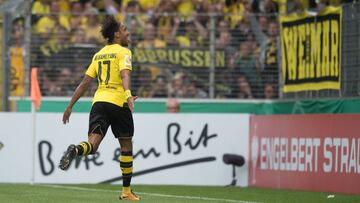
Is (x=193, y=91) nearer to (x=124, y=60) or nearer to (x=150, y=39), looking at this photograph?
(x=150, y=39)

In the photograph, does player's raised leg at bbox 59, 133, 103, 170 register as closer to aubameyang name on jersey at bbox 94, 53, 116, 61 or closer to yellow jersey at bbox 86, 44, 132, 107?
yellow jersey at bbox 86, 44, 132, 107

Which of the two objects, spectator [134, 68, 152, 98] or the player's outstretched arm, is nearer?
the player's outstretched arm

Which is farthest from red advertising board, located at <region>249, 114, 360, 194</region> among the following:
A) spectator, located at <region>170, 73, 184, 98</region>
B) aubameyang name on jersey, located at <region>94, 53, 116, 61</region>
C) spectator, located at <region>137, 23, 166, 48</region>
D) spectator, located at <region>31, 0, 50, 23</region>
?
spectator, located at <region>31, 0, 50, 23</region>

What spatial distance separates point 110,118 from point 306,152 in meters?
4.58

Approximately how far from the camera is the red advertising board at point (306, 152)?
47.8 feet

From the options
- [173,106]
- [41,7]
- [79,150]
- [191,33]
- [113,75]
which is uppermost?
[41,7]

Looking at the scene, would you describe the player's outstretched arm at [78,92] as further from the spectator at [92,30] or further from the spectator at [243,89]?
the spectator at [243,89]

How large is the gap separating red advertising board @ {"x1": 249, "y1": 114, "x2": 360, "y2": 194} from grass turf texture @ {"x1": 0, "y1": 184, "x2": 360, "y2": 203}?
19.1 inches

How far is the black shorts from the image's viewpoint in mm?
12070

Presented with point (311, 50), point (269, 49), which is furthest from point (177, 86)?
point (311, 50)

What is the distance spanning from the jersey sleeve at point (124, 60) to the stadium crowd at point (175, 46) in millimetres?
6875

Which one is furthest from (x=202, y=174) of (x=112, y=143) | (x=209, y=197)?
(x=209, y=197)

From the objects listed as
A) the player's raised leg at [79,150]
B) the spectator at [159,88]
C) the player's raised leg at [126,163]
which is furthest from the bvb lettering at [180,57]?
the player's raised leg at [79,150]

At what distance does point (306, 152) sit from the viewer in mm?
15867
